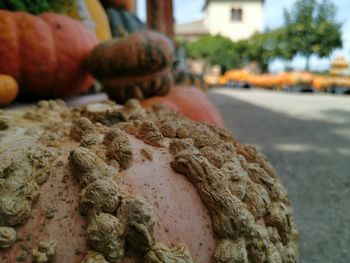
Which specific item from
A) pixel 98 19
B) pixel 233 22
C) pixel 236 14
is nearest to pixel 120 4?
pixel 98 19

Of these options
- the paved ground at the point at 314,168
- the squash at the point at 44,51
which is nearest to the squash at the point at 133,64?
the squash at the point at 44,51

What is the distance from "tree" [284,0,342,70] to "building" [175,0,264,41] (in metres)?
8.34

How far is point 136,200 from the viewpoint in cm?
52

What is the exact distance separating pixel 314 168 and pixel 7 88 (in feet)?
4.81

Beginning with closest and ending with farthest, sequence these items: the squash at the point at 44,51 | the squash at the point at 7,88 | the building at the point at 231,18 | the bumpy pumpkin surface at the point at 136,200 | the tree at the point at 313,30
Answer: the bumpy pumpkin surface at the point at 136,200
the squash at the point at 7,88
the squash at the point at 44,51
the tree at the point at 313,30
the building at the point at 231,18

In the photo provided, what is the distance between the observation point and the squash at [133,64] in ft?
4.06

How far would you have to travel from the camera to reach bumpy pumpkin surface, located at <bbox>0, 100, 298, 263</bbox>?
508 millimetres

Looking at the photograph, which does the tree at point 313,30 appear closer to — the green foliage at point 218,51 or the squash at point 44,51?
the green foliage at point 218,51

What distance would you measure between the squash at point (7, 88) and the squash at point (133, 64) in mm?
280

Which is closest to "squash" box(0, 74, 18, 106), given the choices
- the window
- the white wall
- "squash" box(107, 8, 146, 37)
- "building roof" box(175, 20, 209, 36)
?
"squash" box(107, 8, 146, 37)

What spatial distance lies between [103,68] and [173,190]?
0.80 m

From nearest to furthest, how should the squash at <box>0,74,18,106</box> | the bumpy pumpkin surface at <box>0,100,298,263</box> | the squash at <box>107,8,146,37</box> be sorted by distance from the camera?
the bumpy pumpkin surface at <box>0,100,298,263</box> < the squash at <box>0,74,18,106</box> < the squash at <box>107,8,146,37</box>

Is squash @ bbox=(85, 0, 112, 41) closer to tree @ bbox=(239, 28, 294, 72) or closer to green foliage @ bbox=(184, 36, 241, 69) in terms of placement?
tree @ bbox=(239, 28, 294, 72)

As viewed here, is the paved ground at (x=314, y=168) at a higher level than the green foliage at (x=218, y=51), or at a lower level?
lower
